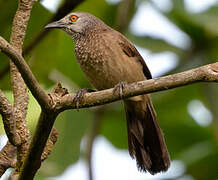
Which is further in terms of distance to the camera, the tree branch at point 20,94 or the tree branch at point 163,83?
the tree branch at point 20,94

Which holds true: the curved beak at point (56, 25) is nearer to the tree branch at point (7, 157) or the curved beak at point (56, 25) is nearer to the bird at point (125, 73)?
the bird at point (125, 73)

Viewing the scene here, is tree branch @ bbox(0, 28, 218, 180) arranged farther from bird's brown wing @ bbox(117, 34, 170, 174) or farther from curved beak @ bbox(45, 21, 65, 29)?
curved beak @ bbox(45, 21, 65, 29)

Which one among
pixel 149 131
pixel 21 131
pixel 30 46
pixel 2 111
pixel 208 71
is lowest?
pixel 149 131

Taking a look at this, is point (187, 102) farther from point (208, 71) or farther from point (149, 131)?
point (208, 71)

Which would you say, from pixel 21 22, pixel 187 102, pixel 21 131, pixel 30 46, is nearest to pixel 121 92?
pixel 21 131

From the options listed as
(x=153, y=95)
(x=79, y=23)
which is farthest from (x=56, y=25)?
(x=153, y=95)

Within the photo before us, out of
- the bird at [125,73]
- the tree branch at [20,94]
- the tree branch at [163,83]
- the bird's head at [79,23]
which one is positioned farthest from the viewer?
the bird's head at [79,23]

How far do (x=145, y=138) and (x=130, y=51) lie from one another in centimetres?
83

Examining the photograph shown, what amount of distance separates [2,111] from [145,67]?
228 centimetres

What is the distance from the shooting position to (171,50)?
16.2 ft

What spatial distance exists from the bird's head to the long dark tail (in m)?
0.83

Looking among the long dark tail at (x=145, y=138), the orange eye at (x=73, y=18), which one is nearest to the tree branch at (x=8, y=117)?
the long dark tail at (x=145, y=138)

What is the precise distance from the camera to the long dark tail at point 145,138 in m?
4.19

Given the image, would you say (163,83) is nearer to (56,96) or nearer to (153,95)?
(56,96)
